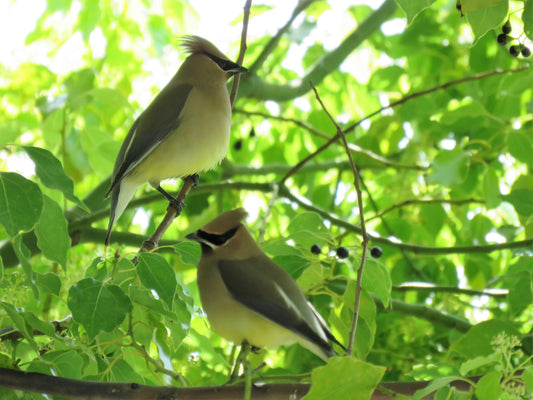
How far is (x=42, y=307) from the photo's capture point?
3.08 meters

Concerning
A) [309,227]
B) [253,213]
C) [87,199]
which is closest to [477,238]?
[253,213]

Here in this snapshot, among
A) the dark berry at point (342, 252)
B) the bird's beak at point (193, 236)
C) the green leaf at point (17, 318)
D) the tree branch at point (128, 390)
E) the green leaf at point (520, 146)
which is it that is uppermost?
the green leaf at point (520, 146)

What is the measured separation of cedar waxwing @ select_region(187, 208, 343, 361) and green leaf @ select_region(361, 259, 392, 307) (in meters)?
0.18

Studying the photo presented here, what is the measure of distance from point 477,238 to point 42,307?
2034 millimetres

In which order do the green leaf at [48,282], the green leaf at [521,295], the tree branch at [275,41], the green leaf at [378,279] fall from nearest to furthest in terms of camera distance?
the green leaf at [48,282], the green leaf at [378,279], the green leaf at [521,295], the tree branch at [275,41]

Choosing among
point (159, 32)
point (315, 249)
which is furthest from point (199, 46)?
point (315, 249)

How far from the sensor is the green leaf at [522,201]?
2.22 metres

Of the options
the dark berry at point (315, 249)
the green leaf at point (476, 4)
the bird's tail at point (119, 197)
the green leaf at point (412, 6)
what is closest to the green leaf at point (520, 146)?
the dark berry at point (315, 249)

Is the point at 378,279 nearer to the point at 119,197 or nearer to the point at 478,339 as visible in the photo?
the point at 478,339

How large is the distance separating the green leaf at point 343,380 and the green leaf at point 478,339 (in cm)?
91

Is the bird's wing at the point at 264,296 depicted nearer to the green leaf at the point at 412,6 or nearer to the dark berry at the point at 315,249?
the dark berry at the point at 315,249

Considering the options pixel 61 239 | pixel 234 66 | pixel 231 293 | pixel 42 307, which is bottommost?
pixel 42 307

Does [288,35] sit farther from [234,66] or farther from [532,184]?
[532,184]

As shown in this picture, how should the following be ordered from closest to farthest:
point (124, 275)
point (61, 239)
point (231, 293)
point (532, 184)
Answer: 1. point (61, 239)
2. point (124, 275)
3. point (231, 293)
4. point (532, 184)
